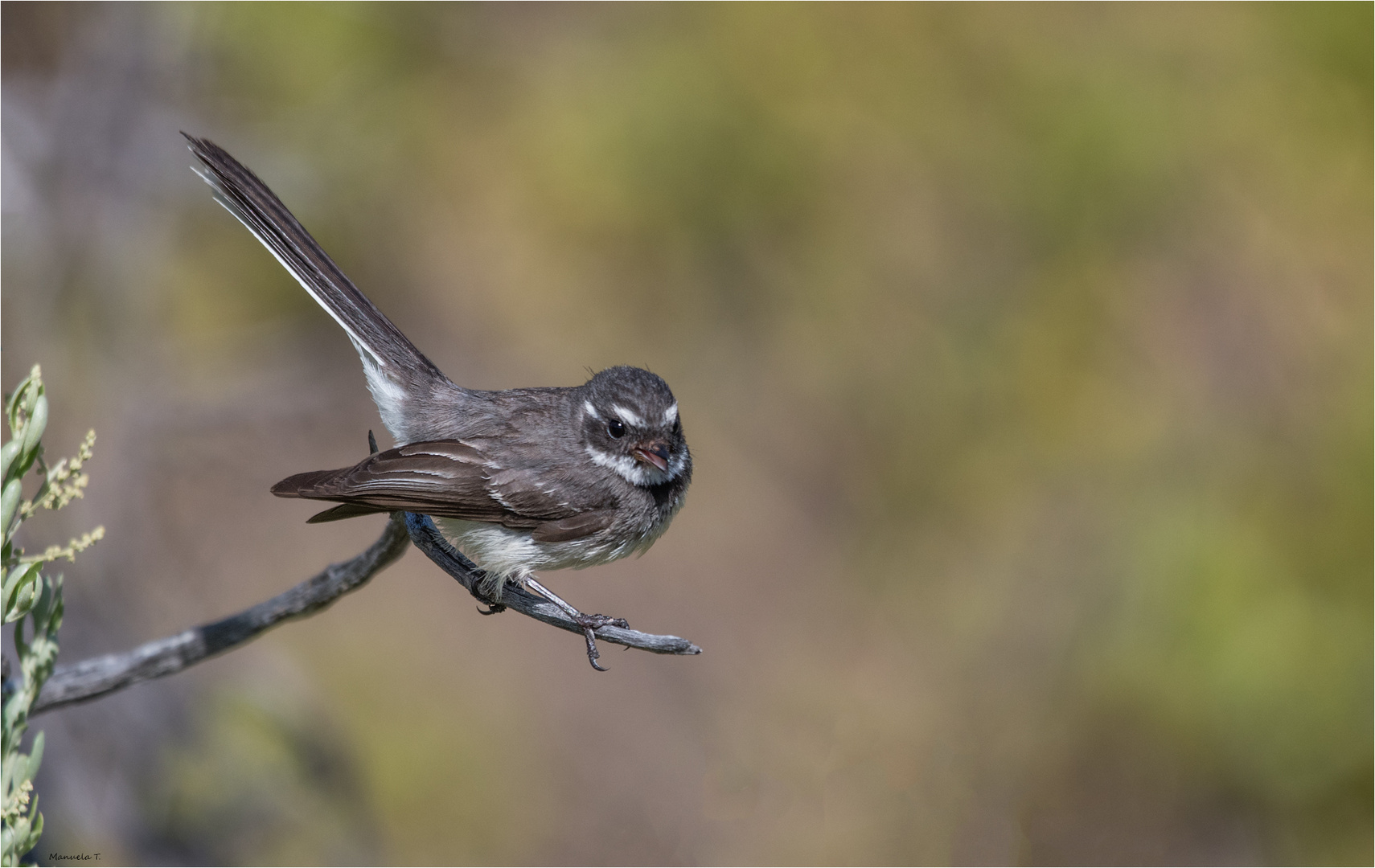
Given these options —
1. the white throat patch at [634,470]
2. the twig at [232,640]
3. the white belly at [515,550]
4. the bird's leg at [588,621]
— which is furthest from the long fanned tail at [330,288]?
the twig at [232,640]

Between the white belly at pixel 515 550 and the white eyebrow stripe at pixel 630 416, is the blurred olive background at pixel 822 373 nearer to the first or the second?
the white belly at pixel 515 550

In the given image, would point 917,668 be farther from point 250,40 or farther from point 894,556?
point 250,40

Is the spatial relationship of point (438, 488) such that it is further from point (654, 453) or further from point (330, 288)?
point (330, 288)

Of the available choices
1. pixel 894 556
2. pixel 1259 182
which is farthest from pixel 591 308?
pixel 1259 182

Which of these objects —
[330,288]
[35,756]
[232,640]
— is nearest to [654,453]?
[330,288]

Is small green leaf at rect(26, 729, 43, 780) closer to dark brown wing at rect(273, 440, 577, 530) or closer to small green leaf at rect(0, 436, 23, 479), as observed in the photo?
small green leaf at rect(0, 436, 23, 479)

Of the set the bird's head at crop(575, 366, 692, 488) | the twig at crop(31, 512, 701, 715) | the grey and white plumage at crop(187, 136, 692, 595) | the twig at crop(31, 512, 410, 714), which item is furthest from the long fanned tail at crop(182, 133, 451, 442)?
the twig at crop(31, 512, 410, 714)
